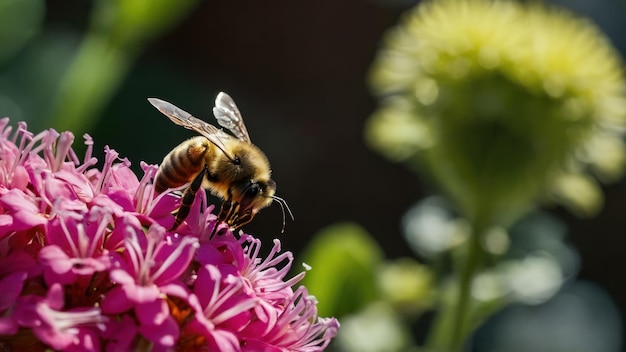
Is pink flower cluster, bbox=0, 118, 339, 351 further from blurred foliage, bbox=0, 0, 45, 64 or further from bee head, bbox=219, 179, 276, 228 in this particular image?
blurred foliage, bbox=0, 0, 45, 64

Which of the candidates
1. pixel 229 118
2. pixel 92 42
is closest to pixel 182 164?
pixel 229 118

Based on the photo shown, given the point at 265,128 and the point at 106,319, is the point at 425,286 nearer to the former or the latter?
the point at 106,319

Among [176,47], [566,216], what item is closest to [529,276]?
[566,216]

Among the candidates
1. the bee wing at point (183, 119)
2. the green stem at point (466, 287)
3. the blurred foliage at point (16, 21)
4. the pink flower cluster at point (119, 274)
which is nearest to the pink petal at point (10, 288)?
the pink flower cluster at point (119, 274)

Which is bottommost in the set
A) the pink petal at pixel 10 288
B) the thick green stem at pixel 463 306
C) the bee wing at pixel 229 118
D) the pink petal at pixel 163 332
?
the pink petal at pixel 10 288

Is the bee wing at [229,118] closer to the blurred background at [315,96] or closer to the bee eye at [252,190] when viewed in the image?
the bee eye at [252,190]
